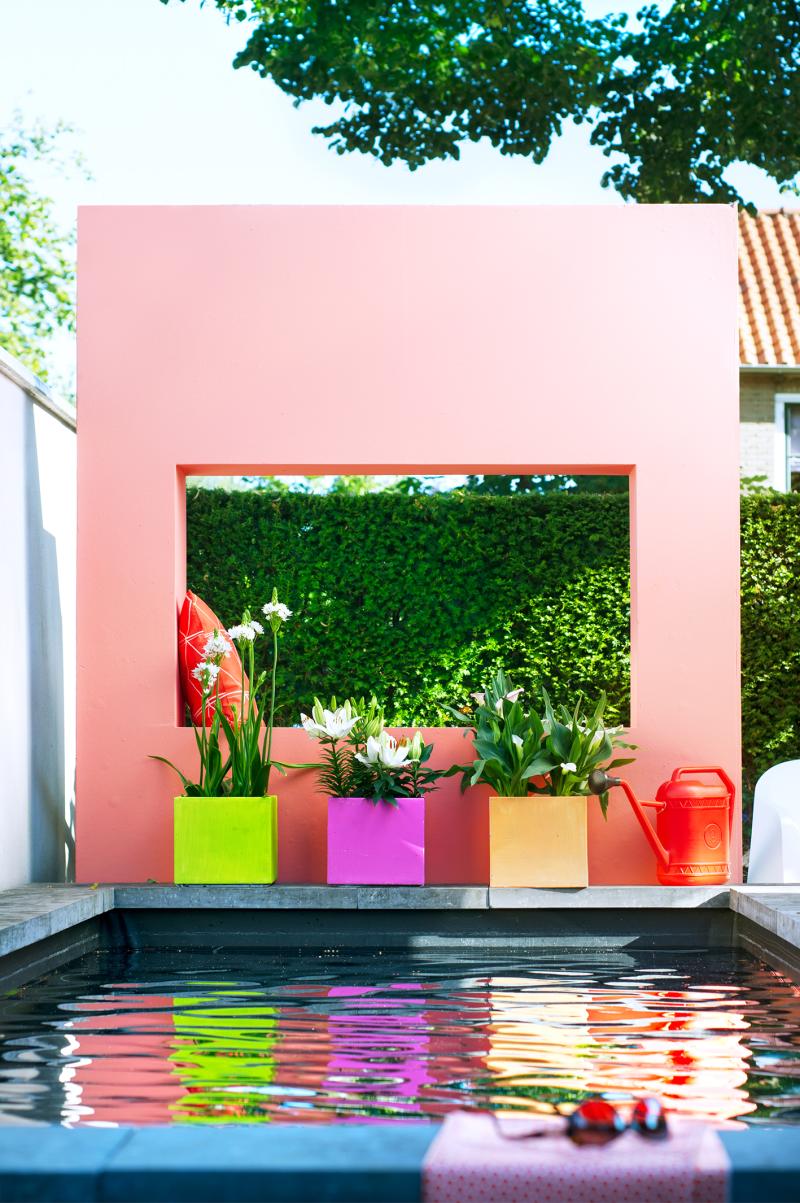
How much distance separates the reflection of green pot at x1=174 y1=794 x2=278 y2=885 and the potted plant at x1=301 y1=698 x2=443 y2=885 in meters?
0.26

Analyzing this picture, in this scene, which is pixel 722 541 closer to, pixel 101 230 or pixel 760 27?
pixel 101 230

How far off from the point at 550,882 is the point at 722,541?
1.66m

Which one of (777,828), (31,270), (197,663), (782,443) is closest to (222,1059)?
(197,663)

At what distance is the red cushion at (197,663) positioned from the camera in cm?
595

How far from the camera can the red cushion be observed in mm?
5945

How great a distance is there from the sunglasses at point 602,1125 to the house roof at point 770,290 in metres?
11.6

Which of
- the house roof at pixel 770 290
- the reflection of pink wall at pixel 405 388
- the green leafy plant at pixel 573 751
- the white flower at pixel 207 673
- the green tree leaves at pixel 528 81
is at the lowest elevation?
the green leafy plant at pixel 573 751

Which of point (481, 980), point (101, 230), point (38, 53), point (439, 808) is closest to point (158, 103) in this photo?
point (38, 53)

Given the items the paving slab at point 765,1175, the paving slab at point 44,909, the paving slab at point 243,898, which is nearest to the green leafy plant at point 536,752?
the paving slab at point 243,898

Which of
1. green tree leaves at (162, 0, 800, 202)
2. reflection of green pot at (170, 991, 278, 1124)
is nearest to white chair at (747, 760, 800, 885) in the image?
reflection of green pot at (170, 991, 278, 1124)

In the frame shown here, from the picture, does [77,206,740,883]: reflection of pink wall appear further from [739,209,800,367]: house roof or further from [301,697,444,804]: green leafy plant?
[739,209,800,367]: house roof

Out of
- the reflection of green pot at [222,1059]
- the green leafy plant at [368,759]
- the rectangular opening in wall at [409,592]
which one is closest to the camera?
the reflection of green pot at [222,1059]

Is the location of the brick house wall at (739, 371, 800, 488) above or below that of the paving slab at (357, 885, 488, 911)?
above

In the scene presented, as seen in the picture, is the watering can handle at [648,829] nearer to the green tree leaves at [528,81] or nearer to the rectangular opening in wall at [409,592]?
the rectangular opening in wall at [409,592]
